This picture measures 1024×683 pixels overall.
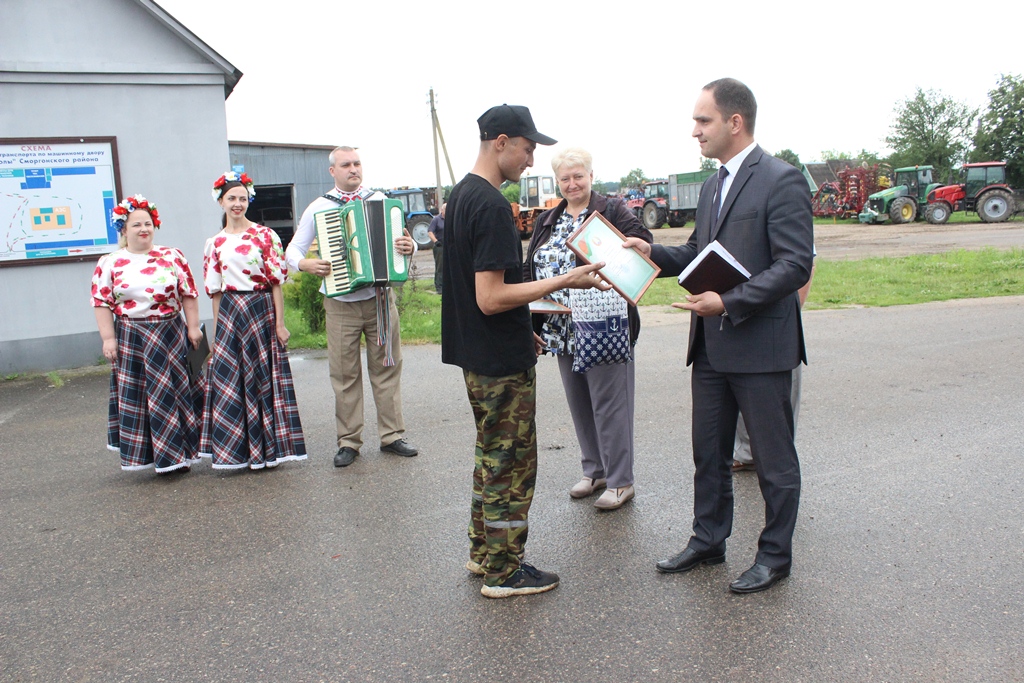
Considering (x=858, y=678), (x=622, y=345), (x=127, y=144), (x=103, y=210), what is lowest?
(x=858, y=678)

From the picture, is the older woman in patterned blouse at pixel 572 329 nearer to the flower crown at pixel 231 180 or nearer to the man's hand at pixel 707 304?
the man's hand at pixel 707 304

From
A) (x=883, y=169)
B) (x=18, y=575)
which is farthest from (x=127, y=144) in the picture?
(x=883, y=169)

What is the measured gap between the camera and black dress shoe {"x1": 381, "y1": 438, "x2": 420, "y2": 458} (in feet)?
18.6

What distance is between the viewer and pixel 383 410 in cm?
578

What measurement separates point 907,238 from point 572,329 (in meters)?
23.3

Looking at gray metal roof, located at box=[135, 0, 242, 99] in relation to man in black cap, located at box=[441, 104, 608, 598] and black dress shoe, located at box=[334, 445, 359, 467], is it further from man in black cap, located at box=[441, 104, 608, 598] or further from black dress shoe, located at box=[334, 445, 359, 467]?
man in black cap, located at box=[441, 104, 608, 598]

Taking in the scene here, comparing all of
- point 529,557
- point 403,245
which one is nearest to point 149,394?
point 403,245

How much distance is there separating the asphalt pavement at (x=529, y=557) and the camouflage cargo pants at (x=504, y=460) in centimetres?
24

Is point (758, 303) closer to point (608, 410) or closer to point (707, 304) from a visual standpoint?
point (707, 304)

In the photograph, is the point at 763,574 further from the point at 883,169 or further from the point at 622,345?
the point at 883,169

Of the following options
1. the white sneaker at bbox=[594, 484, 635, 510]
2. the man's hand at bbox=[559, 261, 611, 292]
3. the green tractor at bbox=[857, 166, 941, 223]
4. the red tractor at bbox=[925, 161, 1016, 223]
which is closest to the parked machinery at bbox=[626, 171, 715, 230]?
the green tractor at bbox=[857, 166, 941, 223]

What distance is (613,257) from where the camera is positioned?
3.67 meters

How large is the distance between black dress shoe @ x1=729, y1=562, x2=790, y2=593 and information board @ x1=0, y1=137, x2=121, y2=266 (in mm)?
7739

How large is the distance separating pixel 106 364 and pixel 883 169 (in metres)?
35.2
